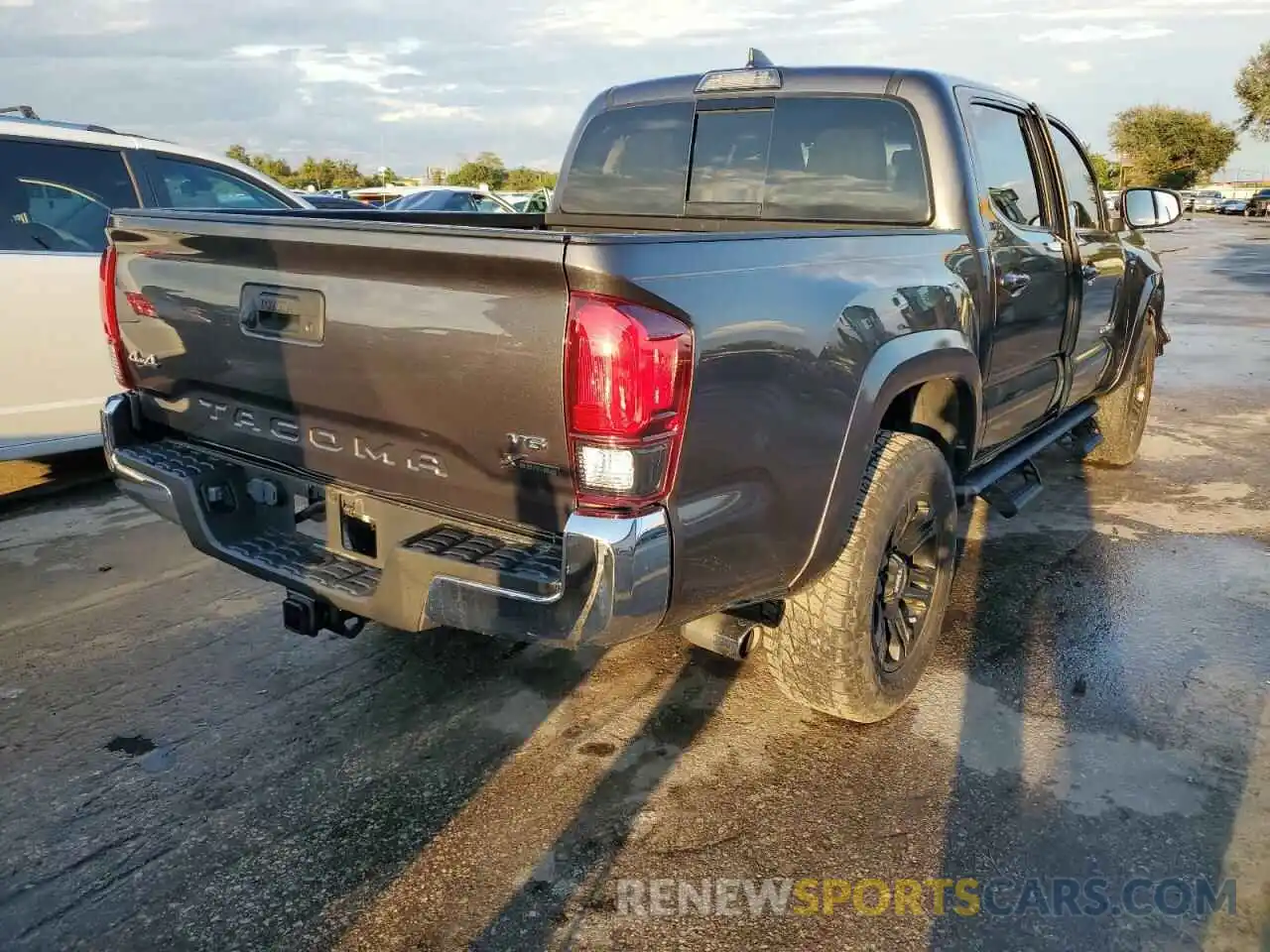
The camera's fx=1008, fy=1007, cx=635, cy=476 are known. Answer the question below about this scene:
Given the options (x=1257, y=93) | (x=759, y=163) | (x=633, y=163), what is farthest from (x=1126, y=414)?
(x=1257, y=93)

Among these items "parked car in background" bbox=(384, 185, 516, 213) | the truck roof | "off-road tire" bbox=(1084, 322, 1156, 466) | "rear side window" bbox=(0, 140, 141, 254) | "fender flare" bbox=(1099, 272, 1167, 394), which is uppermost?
the truck roof

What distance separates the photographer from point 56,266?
16.7 feet

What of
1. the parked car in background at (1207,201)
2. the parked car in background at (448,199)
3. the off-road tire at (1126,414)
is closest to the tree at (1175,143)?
the parked car in background at (1207,201)

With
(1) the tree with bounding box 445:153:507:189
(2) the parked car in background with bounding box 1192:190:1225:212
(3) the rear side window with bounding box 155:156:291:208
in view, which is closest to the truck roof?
(3) the rear side window with bounding box 155:156:291:208

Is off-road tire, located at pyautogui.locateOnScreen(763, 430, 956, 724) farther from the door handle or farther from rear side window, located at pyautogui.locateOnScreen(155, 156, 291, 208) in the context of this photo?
rear side window, located at pyautogui.locateOnScreen(155, 156, 291, 208)

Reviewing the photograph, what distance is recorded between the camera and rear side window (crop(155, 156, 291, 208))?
5645 millimetres

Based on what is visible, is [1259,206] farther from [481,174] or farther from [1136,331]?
[1136,331]

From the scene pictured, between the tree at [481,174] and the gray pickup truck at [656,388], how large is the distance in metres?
50.0

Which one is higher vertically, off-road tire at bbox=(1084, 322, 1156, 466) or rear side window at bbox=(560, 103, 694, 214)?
rear side window at bbox=(560, 103, 694, 214)

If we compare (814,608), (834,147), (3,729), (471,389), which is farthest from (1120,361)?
(3,729)

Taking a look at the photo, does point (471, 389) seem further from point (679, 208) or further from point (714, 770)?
point (679, 208)

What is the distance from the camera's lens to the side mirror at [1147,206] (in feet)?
17.8

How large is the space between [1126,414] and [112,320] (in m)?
5.49

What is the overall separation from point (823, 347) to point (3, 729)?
2781 millimetres
